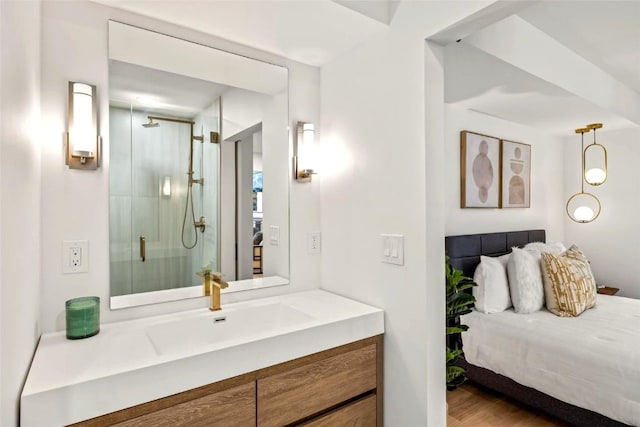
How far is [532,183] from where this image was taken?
3795 mm

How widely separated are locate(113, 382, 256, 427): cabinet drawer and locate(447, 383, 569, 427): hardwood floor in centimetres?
165

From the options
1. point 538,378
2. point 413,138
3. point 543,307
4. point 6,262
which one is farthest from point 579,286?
point 6,262

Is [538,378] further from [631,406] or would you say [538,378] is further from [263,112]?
[263,112]

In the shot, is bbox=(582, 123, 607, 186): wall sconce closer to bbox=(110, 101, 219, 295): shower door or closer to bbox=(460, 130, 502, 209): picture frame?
bbox=(460, 130, 502, 209): picture frame

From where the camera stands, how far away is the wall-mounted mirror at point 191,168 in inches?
56.6

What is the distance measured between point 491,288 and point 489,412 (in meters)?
0.83

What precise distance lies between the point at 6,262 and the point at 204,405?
660 millimetres

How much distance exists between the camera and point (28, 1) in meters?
0.99

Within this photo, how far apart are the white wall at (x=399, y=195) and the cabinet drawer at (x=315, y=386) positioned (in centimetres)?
15

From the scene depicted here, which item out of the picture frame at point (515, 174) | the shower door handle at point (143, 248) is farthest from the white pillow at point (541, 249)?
the shower door handle at point (143, 248)

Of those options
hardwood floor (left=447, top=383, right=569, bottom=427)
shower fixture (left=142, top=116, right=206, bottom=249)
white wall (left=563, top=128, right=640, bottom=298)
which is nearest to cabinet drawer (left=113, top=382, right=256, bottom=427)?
shower fixture (left=142, top=116, right=206, bottom=249)

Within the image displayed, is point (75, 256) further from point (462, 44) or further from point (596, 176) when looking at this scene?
point (596, 176)

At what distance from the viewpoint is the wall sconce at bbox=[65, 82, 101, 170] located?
1.28m

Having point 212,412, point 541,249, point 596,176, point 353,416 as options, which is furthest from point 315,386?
point 596,176
